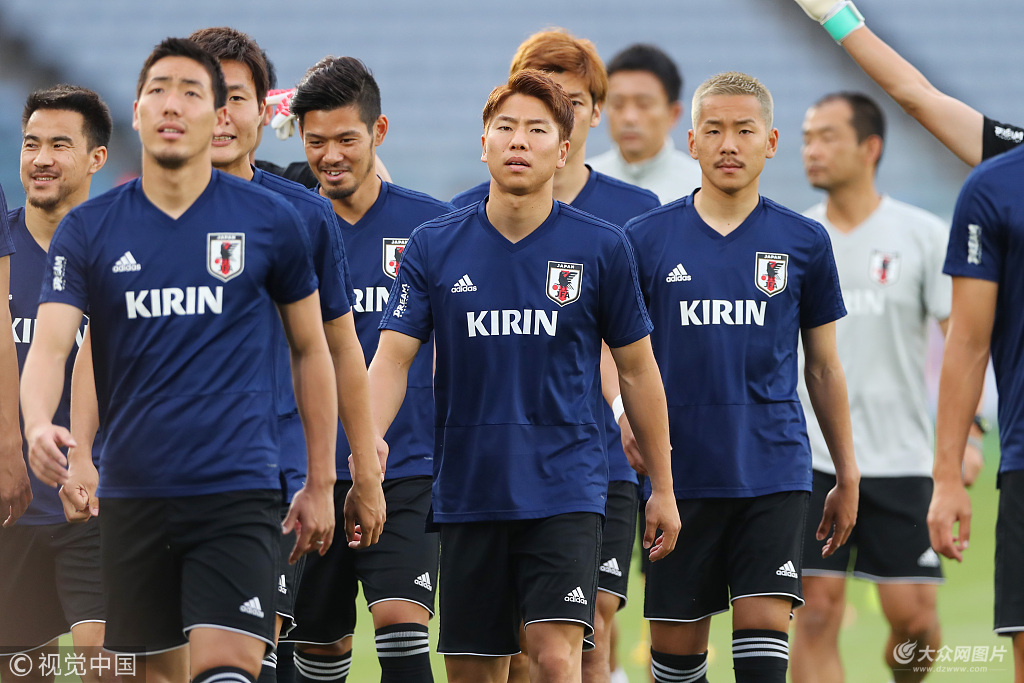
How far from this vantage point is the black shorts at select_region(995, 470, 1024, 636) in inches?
176

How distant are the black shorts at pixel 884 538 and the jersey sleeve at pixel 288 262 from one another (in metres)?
3.44

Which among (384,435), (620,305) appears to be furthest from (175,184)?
(384,435)

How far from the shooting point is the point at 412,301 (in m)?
5.01

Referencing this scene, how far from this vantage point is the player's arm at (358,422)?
4.50 meters

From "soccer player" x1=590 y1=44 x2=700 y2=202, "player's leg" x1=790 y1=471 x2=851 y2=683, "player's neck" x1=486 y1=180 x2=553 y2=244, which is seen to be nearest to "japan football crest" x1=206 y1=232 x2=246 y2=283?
"player's neck" x1=486 y1=180 x2=553 y2=244

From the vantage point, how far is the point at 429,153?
19.1 meters

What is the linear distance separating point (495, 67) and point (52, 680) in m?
14.5

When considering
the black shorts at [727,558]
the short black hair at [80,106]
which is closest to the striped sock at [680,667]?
the black shorts at [727,558]

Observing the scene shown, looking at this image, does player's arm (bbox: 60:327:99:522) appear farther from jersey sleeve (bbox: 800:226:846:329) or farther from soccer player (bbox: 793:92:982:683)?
soccer player (bbox: 793:92:982:683)

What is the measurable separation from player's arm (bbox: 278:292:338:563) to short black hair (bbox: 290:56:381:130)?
5.33 ft

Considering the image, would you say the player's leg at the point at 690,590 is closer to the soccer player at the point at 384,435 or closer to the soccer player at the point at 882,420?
the soccer player at the point at 384,435

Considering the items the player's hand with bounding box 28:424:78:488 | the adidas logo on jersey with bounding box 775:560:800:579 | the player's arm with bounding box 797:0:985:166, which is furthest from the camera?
the adidas logo on jersey with bounding box 775:560:800:579

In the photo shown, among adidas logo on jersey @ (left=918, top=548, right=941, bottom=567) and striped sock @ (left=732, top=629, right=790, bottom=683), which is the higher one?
adidas logo on jersey @ (left=918, top=548, right=941, bottom=567)

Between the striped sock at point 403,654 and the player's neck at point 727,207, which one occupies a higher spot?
the player's neck at point 727,207
